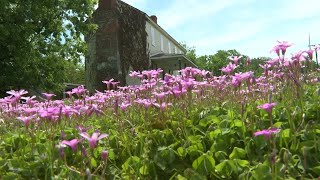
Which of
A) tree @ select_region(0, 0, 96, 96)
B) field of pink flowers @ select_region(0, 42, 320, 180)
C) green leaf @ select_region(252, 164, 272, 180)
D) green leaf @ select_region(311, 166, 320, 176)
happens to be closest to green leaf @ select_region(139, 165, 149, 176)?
field of pink flowers @ select_region(0, 42, 320, 180)

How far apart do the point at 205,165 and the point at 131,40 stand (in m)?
23.0

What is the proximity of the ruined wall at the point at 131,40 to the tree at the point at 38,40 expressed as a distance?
2.10 metres

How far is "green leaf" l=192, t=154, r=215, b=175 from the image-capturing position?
2523 millimetres

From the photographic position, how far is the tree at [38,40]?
1998 cm

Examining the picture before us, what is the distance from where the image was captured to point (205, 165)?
99.4 inches

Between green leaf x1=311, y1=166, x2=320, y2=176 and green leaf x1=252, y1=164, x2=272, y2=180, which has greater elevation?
green leaf x1=252, y1=164, x2=272, y2=180

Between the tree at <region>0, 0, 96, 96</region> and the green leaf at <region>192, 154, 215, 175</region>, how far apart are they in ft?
58.5

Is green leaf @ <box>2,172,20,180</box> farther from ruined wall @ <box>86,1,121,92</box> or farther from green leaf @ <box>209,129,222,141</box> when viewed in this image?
ruined wall @ <box>86,1,121,92</box>

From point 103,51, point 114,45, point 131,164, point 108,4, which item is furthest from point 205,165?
point 108,4

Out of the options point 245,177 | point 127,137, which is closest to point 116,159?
point 127,137

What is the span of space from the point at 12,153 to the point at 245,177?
76.9 inches

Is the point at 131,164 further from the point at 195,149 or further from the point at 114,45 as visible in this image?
the point at 114,45

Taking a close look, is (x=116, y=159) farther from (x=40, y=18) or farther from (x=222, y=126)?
(x=40, y=18)

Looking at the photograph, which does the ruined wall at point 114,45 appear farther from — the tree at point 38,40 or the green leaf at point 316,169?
the green leaf at point 316,169
